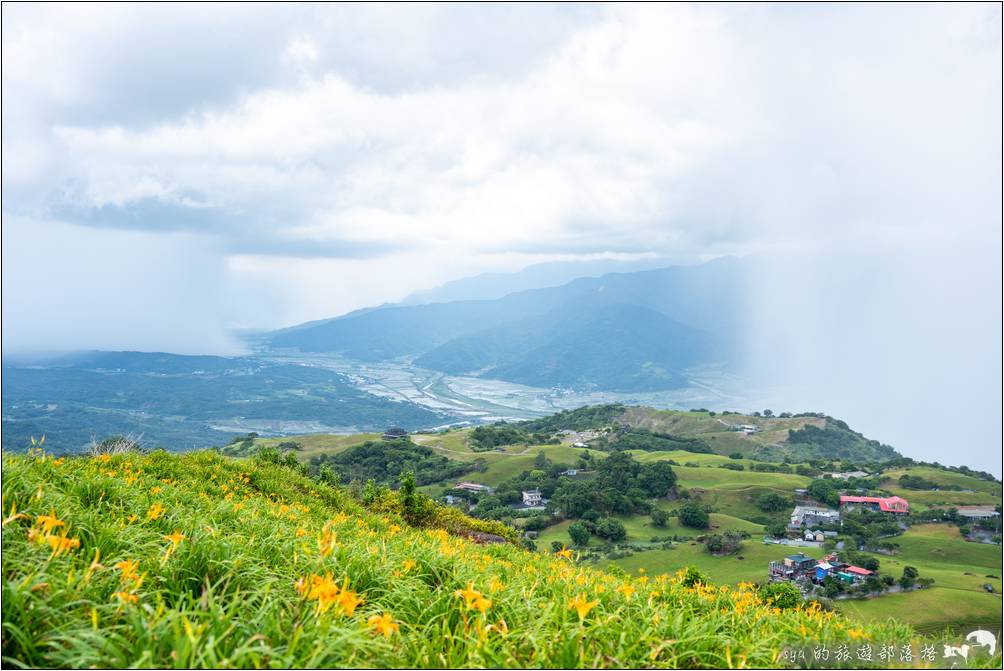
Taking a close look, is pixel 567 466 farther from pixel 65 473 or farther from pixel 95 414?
pixel 95 414

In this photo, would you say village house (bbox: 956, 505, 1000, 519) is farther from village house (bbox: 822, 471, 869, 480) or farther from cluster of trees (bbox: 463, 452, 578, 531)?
cluster of trees (bbox: 463, 452, 578, 531)

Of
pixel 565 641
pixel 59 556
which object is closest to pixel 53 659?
pixel 59 556

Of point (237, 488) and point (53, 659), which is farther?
point (237, 488)

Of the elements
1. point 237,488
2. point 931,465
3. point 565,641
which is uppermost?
point 565,641

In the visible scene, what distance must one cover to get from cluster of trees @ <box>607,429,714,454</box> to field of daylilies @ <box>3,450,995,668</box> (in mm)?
104487

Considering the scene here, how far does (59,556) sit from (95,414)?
549 ft

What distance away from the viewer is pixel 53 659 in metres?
2.41

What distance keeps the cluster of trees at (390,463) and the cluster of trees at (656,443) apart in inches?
1493

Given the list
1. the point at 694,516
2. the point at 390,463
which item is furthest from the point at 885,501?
the point at 390,463

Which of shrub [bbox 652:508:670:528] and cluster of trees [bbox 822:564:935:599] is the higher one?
cluster of trees [bbox 822:564:935:599]

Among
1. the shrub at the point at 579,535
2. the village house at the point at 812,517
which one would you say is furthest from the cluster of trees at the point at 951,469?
the shrub at the point at 579,535

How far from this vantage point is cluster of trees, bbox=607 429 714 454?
346 ft

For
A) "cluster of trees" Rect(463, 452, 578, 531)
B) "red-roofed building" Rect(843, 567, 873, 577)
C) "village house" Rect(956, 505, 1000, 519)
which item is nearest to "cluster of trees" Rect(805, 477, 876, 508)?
"village house" Rect(956, 505, 1000, 519)

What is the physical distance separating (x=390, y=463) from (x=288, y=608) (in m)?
82.5
